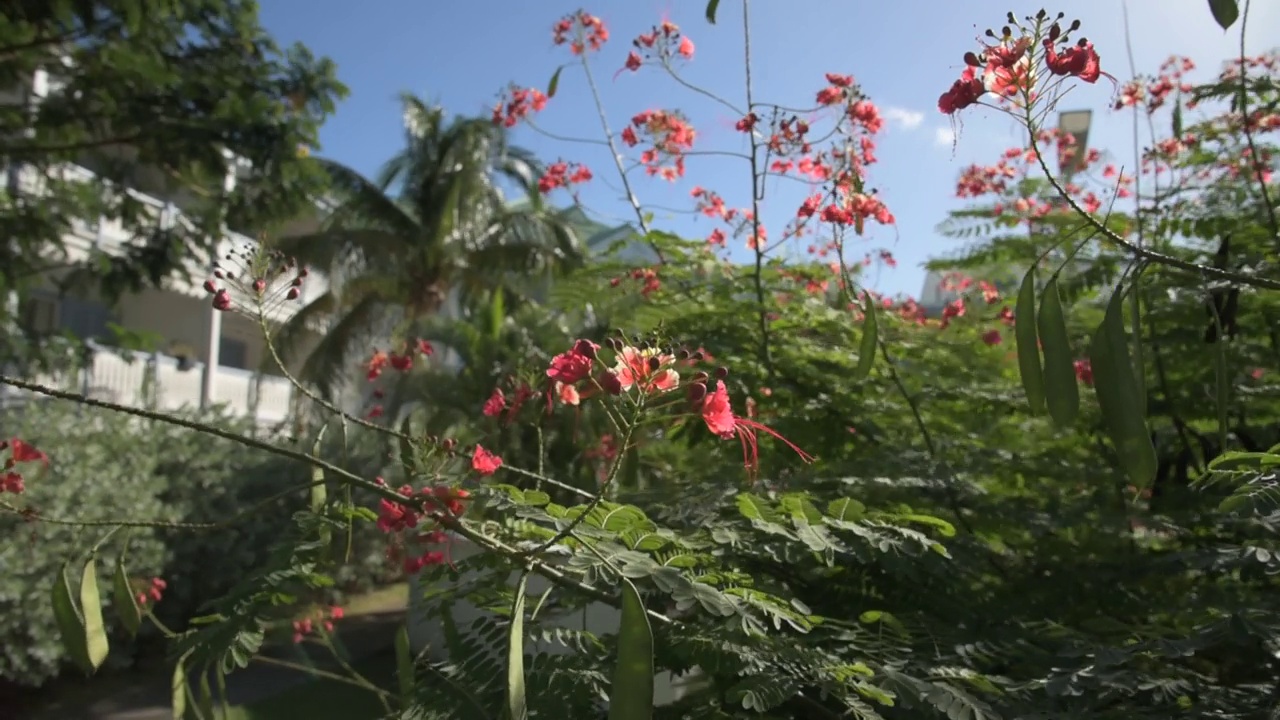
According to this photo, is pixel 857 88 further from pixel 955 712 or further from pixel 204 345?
pixel 204 345

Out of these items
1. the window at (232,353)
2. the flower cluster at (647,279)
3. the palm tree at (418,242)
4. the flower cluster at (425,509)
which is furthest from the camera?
the window at (232,353)

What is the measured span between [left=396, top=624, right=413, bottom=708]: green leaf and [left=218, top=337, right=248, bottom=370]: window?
18.6 metres

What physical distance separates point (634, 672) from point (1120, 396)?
72 centimetres

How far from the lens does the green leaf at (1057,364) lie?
1291 mm

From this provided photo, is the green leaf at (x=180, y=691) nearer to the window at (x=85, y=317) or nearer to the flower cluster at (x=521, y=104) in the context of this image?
the flower cluster at (x=521, y=104)

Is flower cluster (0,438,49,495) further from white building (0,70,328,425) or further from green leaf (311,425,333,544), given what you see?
white building (0,70,328,425)

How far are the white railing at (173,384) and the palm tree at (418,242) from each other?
56.4 inches

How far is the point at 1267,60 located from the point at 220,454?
9188 mm

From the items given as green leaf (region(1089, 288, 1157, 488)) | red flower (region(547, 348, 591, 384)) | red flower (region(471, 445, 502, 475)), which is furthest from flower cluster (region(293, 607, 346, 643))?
green leaf (region(1089, 288, 1157, 488))

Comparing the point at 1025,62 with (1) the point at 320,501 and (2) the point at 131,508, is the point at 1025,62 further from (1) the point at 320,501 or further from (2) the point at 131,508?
(2) the point at 131,508

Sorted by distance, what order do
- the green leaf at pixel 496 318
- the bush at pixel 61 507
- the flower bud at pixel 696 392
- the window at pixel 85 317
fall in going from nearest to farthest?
the flower bud at pixel 696 392
the bush at pixel 61 507
the green leaf at pixel 496 318
the window at pixel 85 317

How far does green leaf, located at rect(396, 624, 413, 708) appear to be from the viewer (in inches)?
73.5

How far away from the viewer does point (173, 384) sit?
538 inches

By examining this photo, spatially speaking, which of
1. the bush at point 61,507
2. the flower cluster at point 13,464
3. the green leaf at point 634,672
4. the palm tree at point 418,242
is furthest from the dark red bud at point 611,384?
the palm tree at point 418,242
